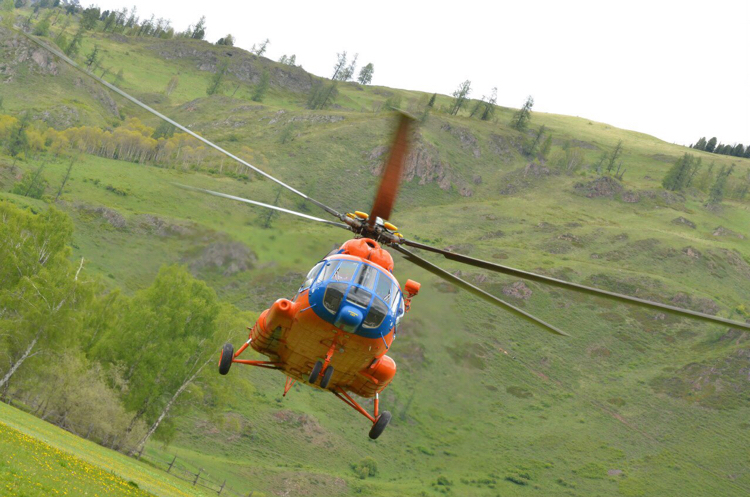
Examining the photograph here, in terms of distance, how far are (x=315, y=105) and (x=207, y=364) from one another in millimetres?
154953

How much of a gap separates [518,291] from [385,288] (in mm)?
90500

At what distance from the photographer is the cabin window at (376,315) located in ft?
46.4

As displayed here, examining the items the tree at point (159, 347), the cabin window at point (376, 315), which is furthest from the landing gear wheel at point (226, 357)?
the tree at point (159, 347)

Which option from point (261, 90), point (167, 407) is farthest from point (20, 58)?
point (167, 407)

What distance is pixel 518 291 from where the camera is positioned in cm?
10169

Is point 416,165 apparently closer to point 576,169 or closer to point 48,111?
point 576,169

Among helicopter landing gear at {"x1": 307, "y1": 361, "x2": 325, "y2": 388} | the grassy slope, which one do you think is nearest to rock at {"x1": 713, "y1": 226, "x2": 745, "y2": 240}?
helicopter landing gear at {"x1": 307, "y1": 361, "x2": 325, "y2": 388}

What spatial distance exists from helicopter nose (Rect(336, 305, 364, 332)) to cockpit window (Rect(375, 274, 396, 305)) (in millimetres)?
846

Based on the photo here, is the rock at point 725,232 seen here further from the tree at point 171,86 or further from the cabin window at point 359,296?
the cabin window at point 359,296

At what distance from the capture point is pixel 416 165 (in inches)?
6048

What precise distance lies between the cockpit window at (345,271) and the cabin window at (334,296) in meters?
0.24

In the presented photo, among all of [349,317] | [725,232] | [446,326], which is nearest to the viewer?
[349,317]

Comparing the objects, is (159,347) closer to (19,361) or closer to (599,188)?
(19,361)

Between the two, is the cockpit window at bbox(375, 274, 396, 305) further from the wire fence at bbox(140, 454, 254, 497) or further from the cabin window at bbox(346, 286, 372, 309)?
the wire fence at bbox(140, 454, 254, 497)
